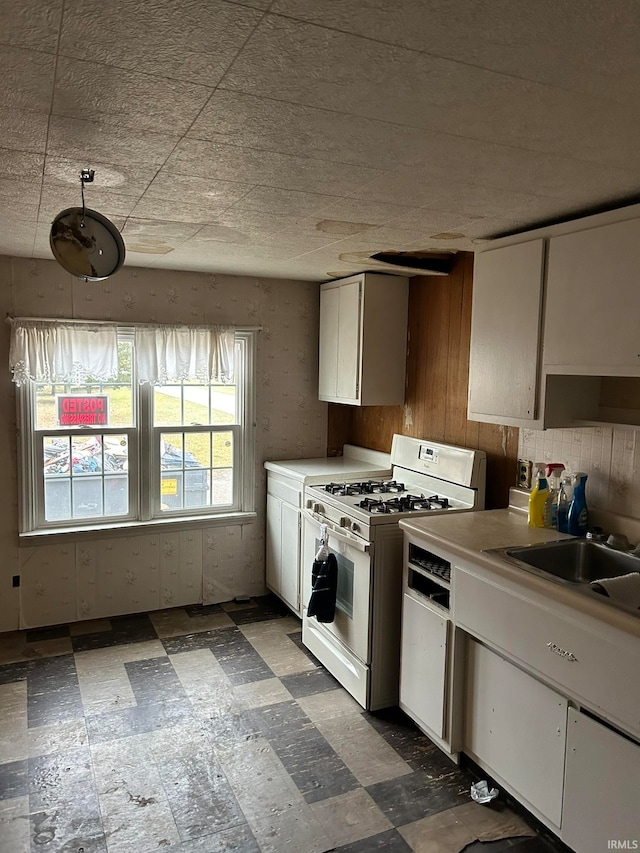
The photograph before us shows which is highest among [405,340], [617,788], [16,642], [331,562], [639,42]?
[639,42]

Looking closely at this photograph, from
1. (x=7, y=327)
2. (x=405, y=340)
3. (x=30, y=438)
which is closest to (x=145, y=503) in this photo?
(x=30, y=438)

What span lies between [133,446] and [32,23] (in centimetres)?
321

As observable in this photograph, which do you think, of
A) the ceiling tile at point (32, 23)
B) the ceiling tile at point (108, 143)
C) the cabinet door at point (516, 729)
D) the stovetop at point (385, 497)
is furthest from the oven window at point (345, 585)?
the ceiling tile at point (32, 23)

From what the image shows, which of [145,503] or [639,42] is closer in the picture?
[639,42]

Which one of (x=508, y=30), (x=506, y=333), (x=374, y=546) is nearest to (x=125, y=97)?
(x=508, y=30)

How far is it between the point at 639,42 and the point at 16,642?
4.06 metres

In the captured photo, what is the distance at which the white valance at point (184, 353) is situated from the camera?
4.08 m

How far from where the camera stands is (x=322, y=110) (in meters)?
1.52

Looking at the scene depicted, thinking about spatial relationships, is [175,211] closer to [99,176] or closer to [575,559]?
[99,176]

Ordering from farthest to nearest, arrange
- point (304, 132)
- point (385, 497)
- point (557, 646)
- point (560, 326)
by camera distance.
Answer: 1. point (385, 497)
2. point (560, 326)
3. point (557, 646)
4. point (304, 132)

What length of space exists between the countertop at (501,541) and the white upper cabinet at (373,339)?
114 centimetres

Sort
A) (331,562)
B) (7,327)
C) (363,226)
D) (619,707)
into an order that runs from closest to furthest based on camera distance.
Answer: (619,707) → (363,226) → (331,562) → (7,327)

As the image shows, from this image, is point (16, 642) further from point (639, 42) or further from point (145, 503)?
point (639, 42)

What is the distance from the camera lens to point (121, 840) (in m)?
2.21
